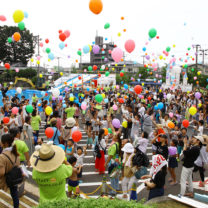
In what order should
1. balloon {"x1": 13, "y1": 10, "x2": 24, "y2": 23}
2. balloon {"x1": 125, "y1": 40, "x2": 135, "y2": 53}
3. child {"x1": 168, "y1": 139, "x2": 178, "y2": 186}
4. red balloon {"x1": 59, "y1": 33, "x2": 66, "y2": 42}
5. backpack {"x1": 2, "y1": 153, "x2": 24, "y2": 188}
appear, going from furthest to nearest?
red balloon {"x1": 59, "y1": 33, "x2": 66, "y2": 42}, balloon {"x1": 13, "y1": 10, "x2": 24, "y2": 23}, balloon {"x1": 125, "y1": 40, "x2": 135, "y2": 53}, child {"x1": 168, "y1": 139, "x2": 178, "y2": 186}, backpack {"x1": 2, "y1": 153, "x2": 24, "y2": 188}

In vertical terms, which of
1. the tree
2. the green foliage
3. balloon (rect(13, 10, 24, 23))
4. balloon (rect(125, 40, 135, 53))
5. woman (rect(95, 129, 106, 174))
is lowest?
woman (rect(95, 129, 106, 174))

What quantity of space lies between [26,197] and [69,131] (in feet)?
8.16

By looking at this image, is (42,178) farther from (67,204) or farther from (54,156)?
(67,204)

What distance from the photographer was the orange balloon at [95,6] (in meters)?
7.58

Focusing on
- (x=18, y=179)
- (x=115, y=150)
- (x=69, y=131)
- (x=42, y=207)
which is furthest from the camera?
(x=69, y=131)

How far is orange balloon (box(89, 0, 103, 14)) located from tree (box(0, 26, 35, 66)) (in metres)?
46.5

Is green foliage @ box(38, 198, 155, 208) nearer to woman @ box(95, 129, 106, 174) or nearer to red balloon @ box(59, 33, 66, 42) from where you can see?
woman @ box(95, 129, 106, 174)

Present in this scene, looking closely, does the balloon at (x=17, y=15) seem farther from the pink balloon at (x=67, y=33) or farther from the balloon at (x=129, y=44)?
the balloon at (x=129, y=44)

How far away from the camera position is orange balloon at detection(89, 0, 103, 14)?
7578mm

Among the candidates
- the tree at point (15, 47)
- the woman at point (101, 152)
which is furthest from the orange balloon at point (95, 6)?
the tree at point (15, 47)

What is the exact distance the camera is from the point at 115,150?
5.73 m

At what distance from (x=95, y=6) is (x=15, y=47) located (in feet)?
161

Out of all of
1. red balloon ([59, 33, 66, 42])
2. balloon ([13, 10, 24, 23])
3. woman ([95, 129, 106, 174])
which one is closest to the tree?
red balloon ([59, 33, 66, 42])

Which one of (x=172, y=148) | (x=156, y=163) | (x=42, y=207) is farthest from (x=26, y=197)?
(x=172, y=148)
